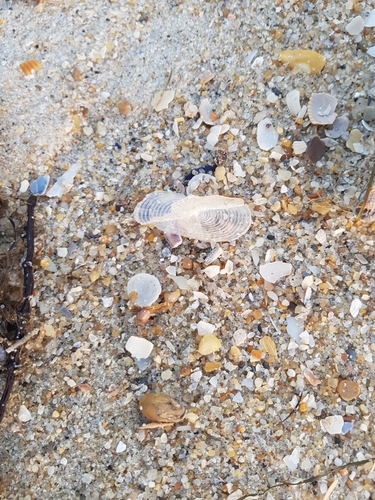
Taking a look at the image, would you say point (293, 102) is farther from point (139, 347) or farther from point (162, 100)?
point (139, 347)

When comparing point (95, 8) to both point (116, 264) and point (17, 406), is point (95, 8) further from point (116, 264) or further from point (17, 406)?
point (17, 406)

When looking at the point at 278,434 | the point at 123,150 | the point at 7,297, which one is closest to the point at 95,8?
the point at 123,150

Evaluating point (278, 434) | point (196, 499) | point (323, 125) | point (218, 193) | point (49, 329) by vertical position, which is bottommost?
point (196, 499)

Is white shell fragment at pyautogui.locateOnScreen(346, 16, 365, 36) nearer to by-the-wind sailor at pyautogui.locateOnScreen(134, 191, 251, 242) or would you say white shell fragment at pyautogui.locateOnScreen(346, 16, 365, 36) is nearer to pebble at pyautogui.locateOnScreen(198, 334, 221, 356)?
Result: by-the-wind sailor at pyautogui.locateOnScreen(134, 191, 251, 242)

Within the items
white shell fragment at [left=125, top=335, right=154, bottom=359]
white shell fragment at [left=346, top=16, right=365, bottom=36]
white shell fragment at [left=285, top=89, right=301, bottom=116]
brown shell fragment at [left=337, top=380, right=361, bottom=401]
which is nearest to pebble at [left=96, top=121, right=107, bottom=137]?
white shell fragment at [left=285, top=89, right=301, bottom=116]

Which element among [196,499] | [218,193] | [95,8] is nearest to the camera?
[196,499]

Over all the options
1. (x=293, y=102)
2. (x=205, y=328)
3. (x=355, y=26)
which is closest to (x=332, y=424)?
(x=205, y=328)

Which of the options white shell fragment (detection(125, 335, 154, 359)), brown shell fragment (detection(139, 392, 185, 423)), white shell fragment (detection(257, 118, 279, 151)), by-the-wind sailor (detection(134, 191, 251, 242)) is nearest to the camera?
brown shell fragment (detection(139, 392, 185, 423))
